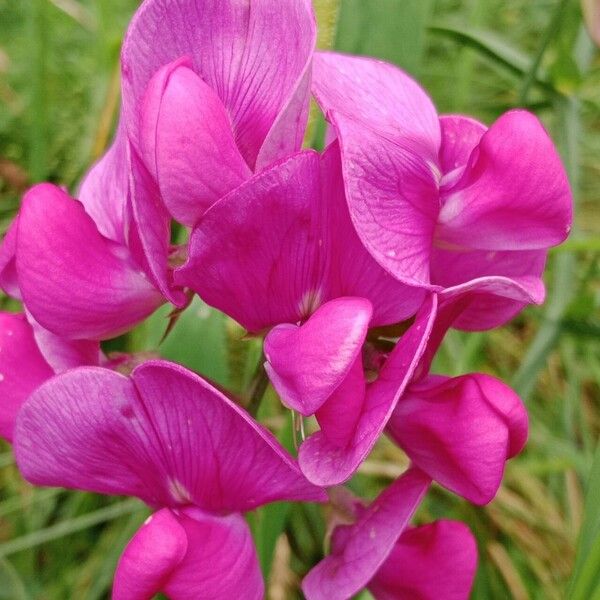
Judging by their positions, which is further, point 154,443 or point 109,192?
point 109,192

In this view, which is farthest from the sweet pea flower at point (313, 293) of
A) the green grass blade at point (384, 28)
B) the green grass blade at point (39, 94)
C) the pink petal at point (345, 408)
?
the green grass blade at point (39, 94)

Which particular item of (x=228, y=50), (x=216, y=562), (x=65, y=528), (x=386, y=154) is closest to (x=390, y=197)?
(x=386, y=154)

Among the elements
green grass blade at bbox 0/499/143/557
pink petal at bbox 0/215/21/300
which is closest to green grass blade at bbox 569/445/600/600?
pink petal at bbox 0/215/21/300

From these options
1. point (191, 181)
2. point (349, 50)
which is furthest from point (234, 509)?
point (349, 50)

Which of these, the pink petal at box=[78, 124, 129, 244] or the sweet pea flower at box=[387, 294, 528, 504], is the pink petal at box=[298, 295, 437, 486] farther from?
the pink petal at box=[78, 124, 129, 244]

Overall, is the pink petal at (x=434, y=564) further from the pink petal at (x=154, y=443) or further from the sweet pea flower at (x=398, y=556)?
the pink petal at (x=154, y=443)

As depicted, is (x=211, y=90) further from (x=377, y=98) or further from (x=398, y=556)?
(x=398, y=556)

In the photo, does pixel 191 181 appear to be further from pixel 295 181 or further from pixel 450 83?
pixel 450 83
